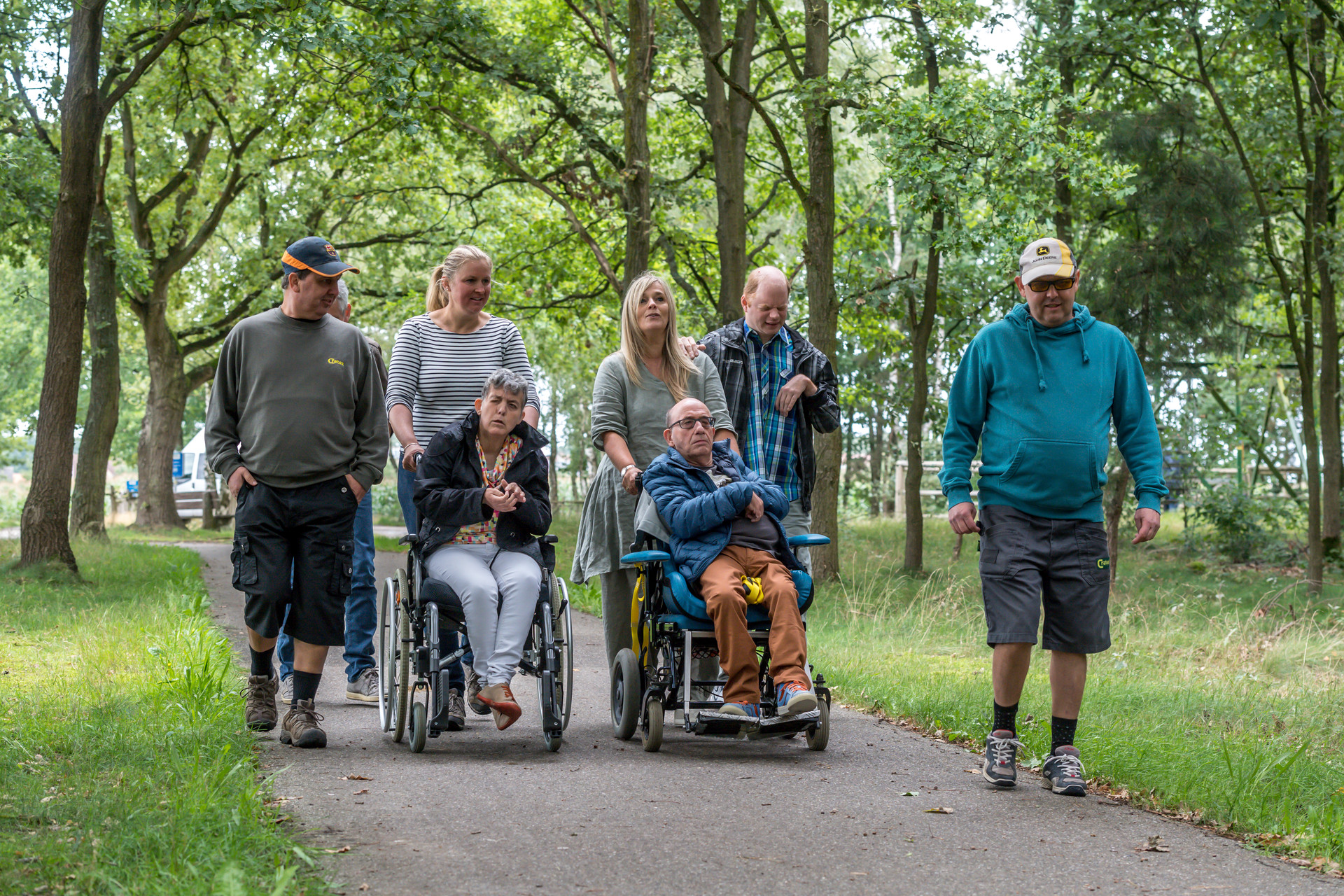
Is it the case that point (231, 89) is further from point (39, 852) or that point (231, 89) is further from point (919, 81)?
point (39, 852)

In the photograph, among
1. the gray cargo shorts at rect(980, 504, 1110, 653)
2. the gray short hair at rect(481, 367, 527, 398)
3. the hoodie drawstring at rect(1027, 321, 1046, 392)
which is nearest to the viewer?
the gray cargo shorts at rect(980, 504, 1110, 653)

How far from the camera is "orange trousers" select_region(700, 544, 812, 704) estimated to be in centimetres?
522

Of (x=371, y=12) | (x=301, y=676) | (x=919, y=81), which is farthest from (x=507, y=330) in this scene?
(x=919, y=81)

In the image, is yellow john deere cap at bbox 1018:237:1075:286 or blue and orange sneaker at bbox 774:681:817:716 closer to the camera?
yellow john deere cap at bbox 1018:237:1075:286

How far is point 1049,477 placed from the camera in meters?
4.84

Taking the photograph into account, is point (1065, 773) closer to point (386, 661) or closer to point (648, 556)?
point (648, 556)

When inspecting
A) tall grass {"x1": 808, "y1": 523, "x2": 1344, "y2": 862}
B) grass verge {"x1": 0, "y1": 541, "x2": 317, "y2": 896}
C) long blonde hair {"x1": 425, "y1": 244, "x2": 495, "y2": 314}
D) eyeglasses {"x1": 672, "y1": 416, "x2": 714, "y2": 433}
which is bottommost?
tall grass {"x1": 808, "y1": 523, "x2": 1344, "y2": 862}

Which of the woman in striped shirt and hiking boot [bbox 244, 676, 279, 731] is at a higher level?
the woman in striped shirt

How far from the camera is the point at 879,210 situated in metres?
24.2

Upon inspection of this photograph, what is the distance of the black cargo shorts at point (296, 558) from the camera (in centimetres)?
530

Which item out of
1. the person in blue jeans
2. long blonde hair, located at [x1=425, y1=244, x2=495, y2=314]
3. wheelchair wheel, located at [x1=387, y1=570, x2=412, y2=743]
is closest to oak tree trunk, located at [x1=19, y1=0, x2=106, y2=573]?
the person in blue jeans

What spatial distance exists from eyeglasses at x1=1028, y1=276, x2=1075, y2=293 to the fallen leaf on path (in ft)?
6.73

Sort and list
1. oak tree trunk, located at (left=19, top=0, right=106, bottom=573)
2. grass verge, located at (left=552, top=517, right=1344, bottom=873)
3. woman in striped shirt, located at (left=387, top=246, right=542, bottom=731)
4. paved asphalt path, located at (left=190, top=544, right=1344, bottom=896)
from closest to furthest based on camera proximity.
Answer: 1. paved asphalt path, located at (left=190, top=544, right=1344, bottom=896)
2. grass verge, located at (left=552, top=517, right=1344, bottom=873)
3. woman in striped shirt, located at (left=387, top=246, right=542, bottom=731)
4. oak tree trunk, located at (left=19, top=0, right=106, bottom=573)

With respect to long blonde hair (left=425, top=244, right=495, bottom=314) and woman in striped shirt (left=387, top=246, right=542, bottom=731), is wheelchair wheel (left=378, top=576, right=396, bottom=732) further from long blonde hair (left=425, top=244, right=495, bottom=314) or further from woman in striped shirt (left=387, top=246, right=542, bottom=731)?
long blonde hair (left=425, top=244, right=495, bottom=314)
